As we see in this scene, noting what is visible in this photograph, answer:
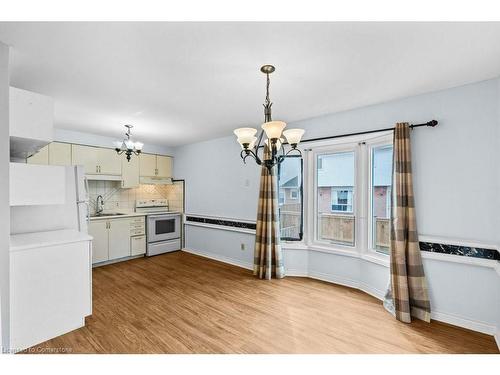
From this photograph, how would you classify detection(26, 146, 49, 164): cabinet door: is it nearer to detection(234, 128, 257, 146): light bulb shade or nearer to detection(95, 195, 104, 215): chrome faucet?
detection(95, 195, 104, 215): chrome faucet

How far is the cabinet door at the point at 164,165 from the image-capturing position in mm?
5465

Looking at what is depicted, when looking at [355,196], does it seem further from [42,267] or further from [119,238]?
[119,238]

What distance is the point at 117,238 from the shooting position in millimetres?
4469

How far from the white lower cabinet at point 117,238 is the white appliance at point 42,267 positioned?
1704 mm

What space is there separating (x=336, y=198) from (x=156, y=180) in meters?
3.85

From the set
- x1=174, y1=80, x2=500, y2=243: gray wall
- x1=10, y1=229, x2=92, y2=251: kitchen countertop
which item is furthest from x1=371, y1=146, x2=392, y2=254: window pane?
x1=10, y1=229, x2=92, y2=251: kitchen countertop

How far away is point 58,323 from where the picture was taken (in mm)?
2182

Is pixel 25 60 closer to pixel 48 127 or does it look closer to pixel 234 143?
pixel 48 127

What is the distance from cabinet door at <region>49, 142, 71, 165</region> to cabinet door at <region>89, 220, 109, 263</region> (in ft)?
3.64

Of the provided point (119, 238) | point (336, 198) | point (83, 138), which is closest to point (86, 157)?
point (83, 138)

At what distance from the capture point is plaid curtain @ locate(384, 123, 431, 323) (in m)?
2.49

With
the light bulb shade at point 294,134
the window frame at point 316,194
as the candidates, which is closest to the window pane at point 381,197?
the window frame at point 316,194
